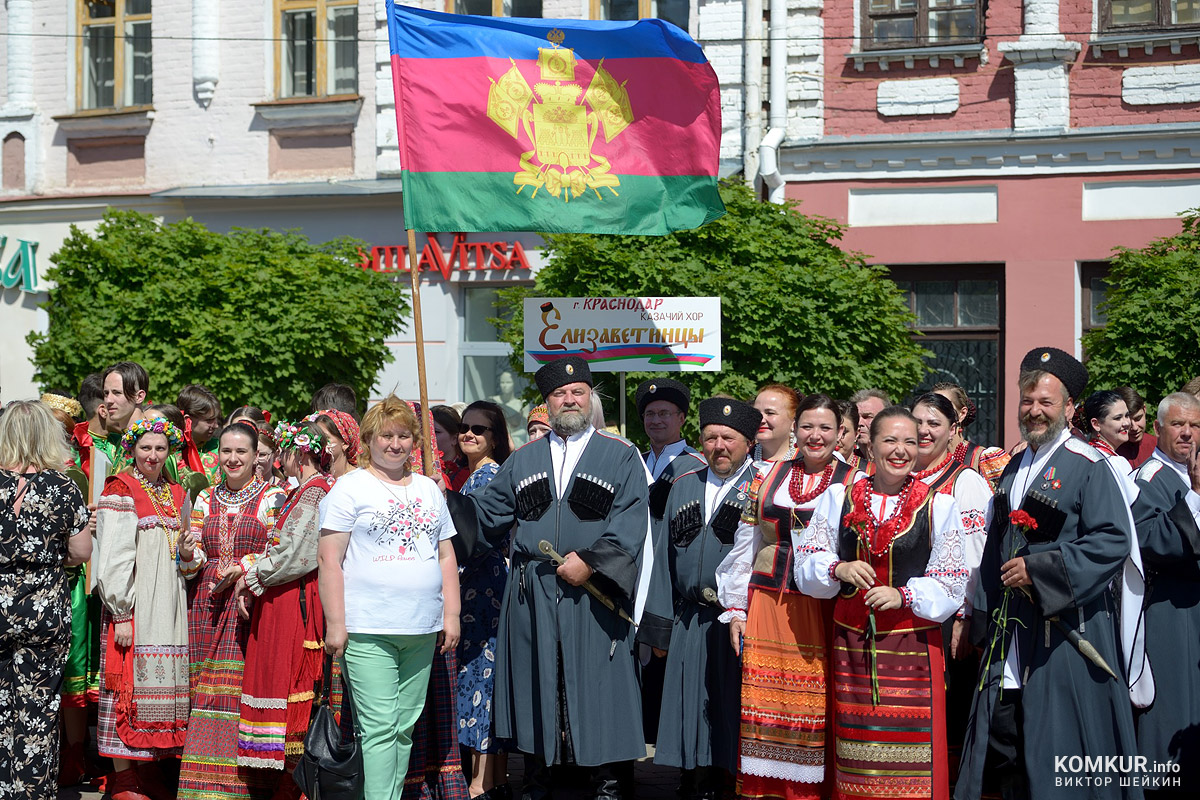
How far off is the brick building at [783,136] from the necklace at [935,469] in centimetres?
716

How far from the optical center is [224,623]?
21.6 ft

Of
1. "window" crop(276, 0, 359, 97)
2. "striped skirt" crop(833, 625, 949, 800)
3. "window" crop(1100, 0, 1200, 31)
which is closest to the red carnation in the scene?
"striped skirt" crop(833, 625, 949, 800)

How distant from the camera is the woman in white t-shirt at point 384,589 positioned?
5.59 meters

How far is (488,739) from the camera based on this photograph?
21.8 feet

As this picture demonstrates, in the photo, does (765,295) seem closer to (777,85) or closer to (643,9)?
(777,85)

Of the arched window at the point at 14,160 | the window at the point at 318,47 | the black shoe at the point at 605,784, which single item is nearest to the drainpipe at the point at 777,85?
the window at the point at 318,47

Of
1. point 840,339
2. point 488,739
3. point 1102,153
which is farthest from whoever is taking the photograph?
point 1102,153

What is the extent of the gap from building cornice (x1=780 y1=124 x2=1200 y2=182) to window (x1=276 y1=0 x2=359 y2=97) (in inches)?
209

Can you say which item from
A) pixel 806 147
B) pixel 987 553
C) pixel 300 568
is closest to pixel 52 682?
pixel 300 568

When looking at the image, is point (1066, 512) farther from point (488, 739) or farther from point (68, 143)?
point (68, 143)

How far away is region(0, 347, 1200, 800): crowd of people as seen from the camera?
5.50m

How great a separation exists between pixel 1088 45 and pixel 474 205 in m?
8.38

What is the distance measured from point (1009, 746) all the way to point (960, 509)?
98cm

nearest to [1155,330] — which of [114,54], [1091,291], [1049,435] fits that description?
[1091,291]
